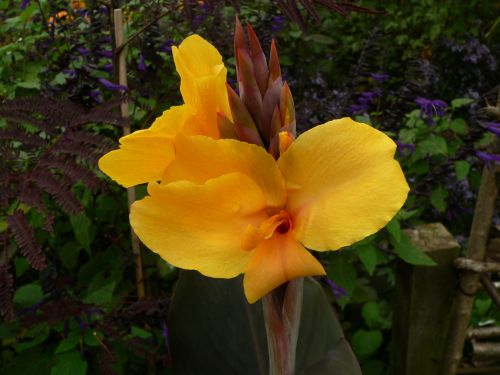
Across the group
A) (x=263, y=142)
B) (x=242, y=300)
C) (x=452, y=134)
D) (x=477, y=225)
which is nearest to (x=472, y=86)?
(x=452, y=134)

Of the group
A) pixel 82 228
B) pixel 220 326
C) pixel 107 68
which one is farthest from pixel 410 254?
pixel 107 68

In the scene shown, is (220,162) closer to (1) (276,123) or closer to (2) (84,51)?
(1) (276,123)

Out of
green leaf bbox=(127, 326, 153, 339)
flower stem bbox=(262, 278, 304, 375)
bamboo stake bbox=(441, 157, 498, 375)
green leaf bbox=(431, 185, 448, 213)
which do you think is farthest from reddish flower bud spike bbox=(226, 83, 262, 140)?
green leaf bbox=(431, 185, 448, 213)

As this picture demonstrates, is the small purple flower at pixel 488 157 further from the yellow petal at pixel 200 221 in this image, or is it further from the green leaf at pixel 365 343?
the yellow petal at pixel 200 221

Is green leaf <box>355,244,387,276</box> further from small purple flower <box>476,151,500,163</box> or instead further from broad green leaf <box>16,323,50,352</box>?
broad green leaf <box>16,323,50,352</box>

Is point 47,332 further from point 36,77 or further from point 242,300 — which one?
point 36,77
